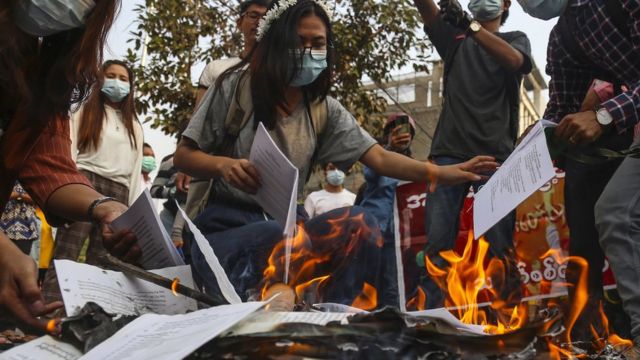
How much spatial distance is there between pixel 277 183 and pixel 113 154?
3.06 metres

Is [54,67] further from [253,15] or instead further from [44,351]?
[253,15]

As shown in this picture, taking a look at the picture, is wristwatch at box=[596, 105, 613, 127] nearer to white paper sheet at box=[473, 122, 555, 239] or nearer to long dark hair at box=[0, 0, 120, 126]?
white paper sheet at box=[473, 122, 555, 239]

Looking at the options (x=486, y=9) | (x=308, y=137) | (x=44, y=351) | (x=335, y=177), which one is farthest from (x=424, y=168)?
(x=335, y=177)

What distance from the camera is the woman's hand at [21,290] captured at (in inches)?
64.0

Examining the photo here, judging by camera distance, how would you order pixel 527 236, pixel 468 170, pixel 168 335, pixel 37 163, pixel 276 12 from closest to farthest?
pixel 168 335
pixel 37 163
pixel 468 170
pixel 276 12
pixel 527 236

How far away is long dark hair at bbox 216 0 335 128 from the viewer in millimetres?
3098

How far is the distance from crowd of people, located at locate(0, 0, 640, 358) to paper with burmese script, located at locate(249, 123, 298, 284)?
0.08 meters

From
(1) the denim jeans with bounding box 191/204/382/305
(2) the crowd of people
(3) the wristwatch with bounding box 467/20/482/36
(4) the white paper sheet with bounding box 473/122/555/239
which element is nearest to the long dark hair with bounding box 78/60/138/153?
(2) the crowd of people

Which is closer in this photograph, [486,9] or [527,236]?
[486,9]

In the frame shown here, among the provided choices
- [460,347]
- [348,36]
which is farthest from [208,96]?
[348,36]

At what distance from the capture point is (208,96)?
3139 mm

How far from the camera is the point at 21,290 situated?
1.67 m

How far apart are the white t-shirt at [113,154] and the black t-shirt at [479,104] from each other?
2368mm

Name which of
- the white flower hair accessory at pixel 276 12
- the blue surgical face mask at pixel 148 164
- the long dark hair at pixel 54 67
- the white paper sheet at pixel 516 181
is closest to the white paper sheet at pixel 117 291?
the long dark hair at pixel 54 67
